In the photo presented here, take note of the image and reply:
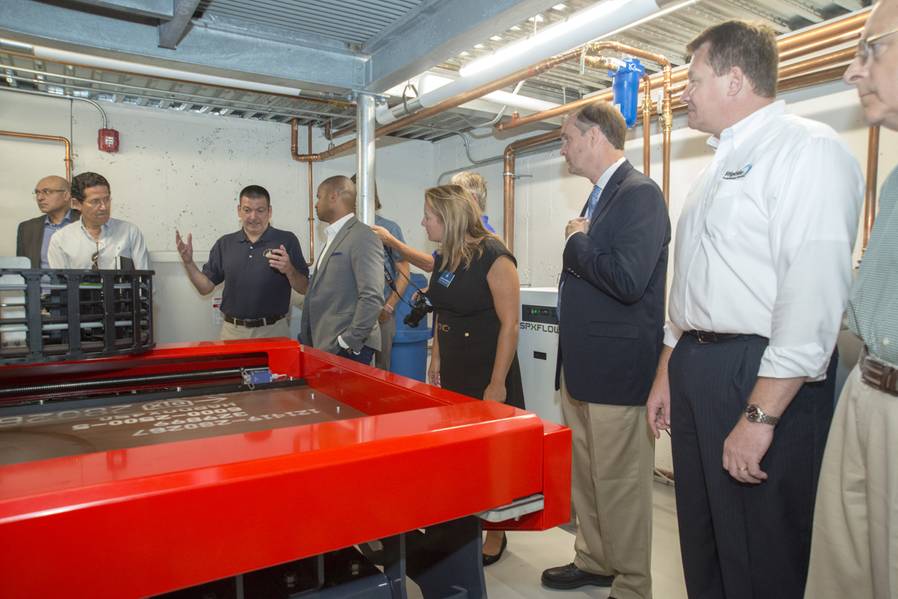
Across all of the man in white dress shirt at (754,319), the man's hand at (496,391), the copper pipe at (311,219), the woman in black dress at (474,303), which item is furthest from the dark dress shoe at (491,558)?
the copper pipe at (311,219)

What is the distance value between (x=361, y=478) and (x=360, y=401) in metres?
0.56

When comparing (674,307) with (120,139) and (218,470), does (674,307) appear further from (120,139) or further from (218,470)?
(120,139)

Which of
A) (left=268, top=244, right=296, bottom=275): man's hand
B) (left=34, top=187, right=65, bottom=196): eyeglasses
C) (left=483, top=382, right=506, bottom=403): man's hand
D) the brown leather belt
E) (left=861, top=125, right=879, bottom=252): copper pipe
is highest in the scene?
(left=34, top=187, right=65, bottom=196): eyeglasses

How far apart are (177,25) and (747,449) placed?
5.39ft

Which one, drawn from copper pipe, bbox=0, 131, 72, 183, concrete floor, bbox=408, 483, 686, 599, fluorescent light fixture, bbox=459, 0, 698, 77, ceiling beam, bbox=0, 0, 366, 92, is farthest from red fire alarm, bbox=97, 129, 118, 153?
concrete floor, bbox=408, 483, 686, 599

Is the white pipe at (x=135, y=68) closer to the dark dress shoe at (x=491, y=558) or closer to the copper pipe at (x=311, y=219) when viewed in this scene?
the copper pipe at (x=311, y=219)

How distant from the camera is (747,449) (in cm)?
113

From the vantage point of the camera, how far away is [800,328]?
1064 millimetres

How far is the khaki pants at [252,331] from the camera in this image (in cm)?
331

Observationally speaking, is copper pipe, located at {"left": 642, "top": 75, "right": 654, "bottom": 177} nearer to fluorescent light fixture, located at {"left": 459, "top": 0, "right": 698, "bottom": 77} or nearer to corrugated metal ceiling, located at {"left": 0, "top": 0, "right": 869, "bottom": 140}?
corrugated metal ceiling, located at {"left": 0, "top": 0, "right": 869, "bottom": 140}

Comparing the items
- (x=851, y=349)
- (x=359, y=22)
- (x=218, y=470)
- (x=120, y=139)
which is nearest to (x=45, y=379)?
(x=218, y=470)

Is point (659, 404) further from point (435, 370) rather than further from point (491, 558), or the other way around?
point (435, 370)

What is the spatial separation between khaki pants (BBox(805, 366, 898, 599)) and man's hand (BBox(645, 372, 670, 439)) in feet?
1.42

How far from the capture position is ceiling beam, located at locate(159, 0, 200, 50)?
1426mm
